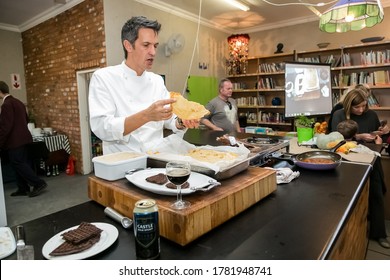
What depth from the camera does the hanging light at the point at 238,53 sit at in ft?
19.5

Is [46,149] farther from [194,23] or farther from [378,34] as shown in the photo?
[378,34]

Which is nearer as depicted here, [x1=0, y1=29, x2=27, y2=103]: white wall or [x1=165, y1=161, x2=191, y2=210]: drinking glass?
[x1=165, y1=161, x2=191, y2=210]: drinking glass

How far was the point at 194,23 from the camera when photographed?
556cm

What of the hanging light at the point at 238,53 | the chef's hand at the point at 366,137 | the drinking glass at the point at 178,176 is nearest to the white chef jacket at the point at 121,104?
the drinking glass at the point at 178,176

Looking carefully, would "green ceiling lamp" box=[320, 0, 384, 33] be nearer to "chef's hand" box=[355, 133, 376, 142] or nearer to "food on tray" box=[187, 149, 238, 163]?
"chef's hand" box=[355, 133, 376, 142]

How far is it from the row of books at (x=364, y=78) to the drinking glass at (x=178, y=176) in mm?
5306

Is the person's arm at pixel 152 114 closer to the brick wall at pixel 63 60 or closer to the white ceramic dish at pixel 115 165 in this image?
the white ceramic dish at pixel 115 165

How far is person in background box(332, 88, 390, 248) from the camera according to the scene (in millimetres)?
2260

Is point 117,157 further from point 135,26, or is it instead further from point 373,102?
point 373,102

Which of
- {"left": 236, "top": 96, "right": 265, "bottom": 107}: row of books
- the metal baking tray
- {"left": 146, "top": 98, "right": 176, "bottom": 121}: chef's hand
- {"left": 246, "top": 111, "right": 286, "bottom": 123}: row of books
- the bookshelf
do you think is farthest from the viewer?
{"left": 236, "top": 96, "right": 265, "bottom": 107}: row of books

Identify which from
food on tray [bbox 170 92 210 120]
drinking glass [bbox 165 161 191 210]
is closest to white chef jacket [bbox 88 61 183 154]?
food on tray [bbox 170 92 210 120]

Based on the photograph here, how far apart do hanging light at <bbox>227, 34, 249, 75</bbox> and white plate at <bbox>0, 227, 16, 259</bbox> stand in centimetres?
580
